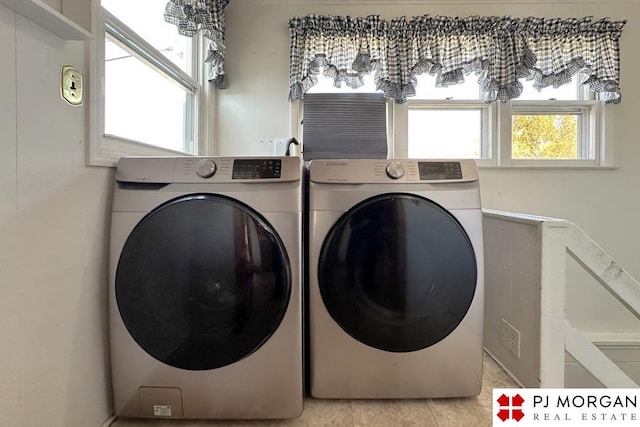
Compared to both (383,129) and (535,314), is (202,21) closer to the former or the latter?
(383,129)

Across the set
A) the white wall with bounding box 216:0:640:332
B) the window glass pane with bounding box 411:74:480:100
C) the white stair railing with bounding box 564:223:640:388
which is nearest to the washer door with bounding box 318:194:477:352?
the white stair railing with bounding box 564:223:640:388

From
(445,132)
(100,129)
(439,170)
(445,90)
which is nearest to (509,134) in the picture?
(445,132)

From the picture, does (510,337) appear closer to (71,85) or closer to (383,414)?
(383,414)

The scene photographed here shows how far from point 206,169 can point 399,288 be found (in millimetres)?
756

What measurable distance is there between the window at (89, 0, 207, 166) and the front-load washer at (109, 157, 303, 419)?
1.18 feet

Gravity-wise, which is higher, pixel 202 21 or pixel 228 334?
pixel 202 21

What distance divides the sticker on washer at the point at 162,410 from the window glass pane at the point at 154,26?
4.68 feet

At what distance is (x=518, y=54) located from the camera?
6.34 ft

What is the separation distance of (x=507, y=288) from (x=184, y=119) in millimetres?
2000

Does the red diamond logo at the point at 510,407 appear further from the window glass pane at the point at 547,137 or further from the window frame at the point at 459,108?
the window glass pane at the point at 547,137

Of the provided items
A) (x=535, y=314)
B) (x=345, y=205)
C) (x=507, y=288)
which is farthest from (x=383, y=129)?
(x=535, y=314)

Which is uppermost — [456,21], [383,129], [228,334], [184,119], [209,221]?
[456,21]

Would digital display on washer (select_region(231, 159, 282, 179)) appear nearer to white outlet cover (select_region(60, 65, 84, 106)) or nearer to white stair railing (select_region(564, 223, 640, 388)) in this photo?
white outlet cover (select_region(60, 65, 84, 106))

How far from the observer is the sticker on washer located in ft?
3.20
